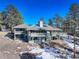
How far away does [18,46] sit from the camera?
43219 millimetres

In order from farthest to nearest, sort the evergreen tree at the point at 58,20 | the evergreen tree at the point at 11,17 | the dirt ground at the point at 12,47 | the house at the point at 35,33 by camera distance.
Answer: the evergreen tree at the point at 58,20 < the evergreen tree at the point at 11,17 < the house at the point at 35,33 < the dirt ground at the point at 12,47

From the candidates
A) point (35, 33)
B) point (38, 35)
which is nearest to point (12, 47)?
point (35, 33)

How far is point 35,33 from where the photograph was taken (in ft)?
163

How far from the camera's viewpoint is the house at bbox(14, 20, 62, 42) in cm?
4947

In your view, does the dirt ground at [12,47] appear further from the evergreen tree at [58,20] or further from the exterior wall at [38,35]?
the evergreen tree at [58,20]

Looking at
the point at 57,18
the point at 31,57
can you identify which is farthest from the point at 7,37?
the point at 57,18

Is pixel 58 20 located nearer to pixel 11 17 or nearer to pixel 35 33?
pixel 11 17

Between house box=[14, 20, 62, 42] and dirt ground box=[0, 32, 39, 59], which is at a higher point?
house box=[14, 20, 62, 42]

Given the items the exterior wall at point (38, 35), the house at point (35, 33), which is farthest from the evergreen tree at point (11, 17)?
the exterior wall at point (38, 35)

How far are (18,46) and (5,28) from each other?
23882mm

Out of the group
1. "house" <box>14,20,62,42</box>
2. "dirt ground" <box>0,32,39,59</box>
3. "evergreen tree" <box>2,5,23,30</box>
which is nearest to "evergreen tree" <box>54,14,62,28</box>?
"evergreen tree" <box>2,5,23,30</box>

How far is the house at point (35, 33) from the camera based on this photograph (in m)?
49.5

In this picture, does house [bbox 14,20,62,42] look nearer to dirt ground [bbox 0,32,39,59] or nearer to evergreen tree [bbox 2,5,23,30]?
dirt ground [bbox 0,32,39,59]

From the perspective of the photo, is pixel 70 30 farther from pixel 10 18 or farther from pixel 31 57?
pixel 31 57
